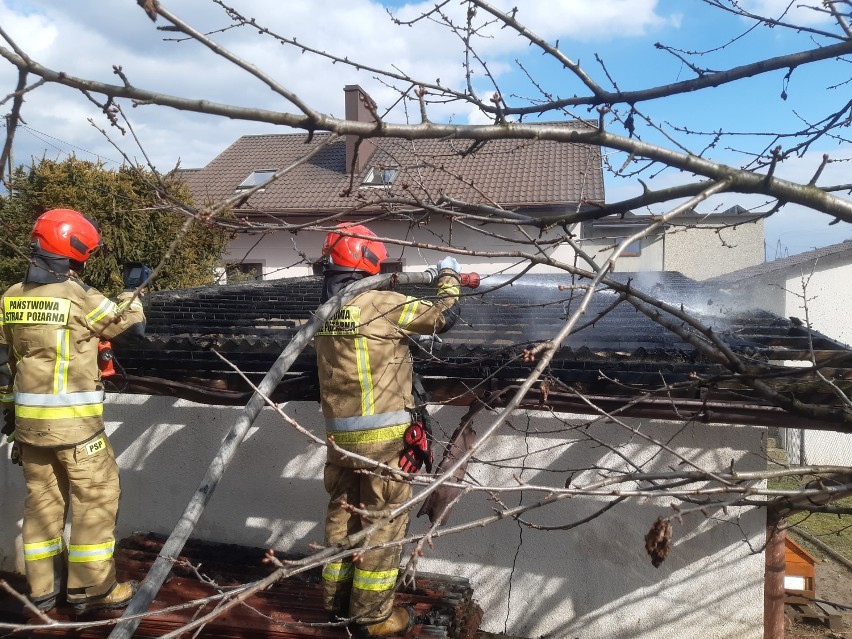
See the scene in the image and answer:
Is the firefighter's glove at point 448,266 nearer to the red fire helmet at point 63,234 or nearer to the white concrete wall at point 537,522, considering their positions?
the white concrete wall at point 537,522

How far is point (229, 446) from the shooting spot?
8.81ft

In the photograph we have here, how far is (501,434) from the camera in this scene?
4.19 meters

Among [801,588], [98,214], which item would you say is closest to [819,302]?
[801,588]

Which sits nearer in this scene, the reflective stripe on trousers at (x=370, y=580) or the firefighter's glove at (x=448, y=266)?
the reflective stripe on trousers at (x=370, y=580)

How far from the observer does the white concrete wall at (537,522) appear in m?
3.84

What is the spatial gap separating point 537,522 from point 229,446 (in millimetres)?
2252

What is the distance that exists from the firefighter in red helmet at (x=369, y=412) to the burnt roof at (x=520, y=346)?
0.82ft

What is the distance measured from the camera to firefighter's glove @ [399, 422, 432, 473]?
349cm

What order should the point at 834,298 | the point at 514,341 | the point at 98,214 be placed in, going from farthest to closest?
the point at 834,298, the point at 98,214, the point at 514,341

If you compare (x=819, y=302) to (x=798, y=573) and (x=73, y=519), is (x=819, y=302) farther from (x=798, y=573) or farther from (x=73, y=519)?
(x=73, y=519)

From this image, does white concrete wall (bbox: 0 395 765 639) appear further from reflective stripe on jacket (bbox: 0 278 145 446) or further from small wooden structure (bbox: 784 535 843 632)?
small wooden structure (bbox: 784 535 843 632)

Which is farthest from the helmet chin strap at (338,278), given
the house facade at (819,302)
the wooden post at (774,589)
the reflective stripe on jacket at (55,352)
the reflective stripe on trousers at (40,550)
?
the house facade at (819,302)

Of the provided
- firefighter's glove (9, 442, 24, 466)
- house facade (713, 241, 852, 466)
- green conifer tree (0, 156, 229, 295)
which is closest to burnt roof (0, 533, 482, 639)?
firefighter's glove (9, 442, 24, 466)

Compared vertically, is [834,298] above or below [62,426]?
above
